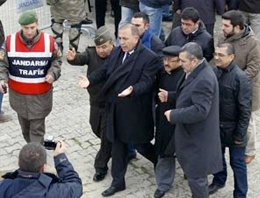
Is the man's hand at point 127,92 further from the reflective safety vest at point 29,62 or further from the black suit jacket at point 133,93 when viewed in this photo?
the reflective safety vest at point 29,62

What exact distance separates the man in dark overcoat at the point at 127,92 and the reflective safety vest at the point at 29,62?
527mm

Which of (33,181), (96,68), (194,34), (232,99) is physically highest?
(194,34)

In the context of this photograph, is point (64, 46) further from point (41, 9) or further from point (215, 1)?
point (215, 1)

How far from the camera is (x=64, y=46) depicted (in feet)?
32.9

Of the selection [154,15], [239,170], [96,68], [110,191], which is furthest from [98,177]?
[154,15]

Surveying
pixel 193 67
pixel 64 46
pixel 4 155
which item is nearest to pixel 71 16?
pixel 64 46

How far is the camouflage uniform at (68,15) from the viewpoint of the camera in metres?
9.12

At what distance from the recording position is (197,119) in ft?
16.5

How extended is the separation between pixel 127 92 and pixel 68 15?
4.01 m

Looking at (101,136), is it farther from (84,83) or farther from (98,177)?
(84,83)

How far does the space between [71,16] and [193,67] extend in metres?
4.40

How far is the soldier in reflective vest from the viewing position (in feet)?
19.8

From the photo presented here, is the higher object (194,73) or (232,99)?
(194,73)

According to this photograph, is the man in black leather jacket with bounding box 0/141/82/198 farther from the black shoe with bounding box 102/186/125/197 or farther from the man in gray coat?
the man in gray coat
